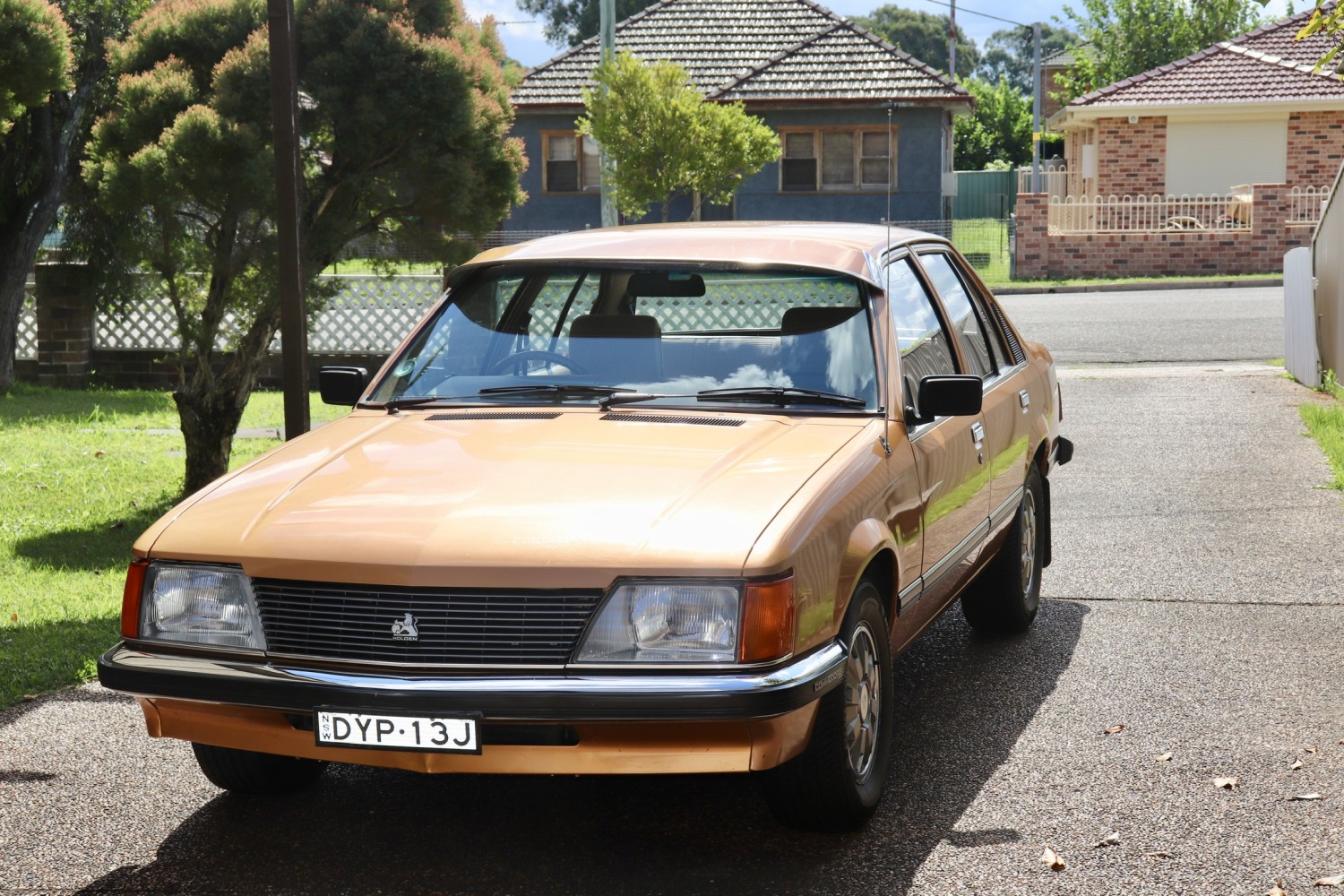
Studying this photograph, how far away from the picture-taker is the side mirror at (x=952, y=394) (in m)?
4.96

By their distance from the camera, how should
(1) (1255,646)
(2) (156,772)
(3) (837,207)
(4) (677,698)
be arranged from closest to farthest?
(4) (677,698) < (2) (156,772) < (1) (1255,646) < (3) (837,207)

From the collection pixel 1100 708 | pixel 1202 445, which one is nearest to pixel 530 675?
pixel 1100 708

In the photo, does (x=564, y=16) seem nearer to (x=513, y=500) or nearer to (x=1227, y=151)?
(x=1227, y=151)

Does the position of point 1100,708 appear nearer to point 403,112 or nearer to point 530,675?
point 530,675

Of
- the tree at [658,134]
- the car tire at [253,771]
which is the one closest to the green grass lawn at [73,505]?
the car tire at [253,771]

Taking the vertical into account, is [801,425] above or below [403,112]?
below

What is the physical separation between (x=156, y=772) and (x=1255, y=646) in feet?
14.0

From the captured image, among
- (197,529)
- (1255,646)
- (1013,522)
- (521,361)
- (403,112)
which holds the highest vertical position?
(403,112)

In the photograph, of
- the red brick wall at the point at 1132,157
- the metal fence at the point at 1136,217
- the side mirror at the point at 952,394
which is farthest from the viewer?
the red brick wall at the point at 1132,157

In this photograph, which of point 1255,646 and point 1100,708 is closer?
point 1100,708

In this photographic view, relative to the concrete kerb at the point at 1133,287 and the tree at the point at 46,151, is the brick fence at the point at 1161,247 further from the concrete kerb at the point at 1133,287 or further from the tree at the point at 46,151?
the tree at the point at 46,151

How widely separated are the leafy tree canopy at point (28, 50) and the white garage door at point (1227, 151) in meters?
30.4

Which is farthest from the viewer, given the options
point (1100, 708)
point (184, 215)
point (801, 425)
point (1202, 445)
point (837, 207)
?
point (837, 207)

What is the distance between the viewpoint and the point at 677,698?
3777mm
